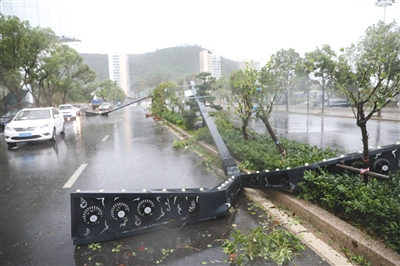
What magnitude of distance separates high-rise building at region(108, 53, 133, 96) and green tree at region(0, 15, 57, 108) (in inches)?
3013

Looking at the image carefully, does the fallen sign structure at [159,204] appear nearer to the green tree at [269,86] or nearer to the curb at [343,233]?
the curb at [343,233]

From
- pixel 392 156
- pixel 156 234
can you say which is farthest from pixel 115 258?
pixel 392 156

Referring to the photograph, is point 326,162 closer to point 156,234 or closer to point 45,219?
point 156,234

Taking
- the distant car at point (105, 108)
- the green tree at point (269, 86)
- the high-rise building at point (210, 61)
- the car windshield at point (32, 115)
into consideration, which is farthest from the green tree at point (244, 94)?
the distant car at point (105, 108)

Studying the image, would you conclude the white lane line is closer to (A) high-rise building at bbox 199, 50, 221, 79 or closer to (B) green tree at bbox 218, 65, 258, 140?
(B) green tree at bbox 218, 65, 258, 140

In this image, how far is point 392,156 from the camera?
14.5ft

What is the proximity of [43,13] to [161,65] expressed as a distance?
2407 cm

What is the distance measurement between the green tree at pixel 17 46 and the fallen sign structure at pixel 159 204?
24.7 m

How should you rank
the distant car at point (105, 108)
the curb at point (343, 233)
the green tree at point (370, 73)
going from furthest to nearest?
the distant car at point (105, 108) < the green tree at point (370, 73) < the curb at point (343, 233)

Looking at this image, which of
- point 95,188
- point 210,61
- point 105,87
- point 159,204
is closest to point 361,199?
point 159,204

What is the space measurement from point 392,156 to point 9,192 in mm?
6612

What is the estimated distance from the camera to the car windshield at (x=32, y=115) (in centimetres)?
1222

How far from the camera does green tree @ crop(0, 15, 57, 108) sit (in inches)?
905

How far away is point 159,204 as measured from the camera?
3727 millimetres
